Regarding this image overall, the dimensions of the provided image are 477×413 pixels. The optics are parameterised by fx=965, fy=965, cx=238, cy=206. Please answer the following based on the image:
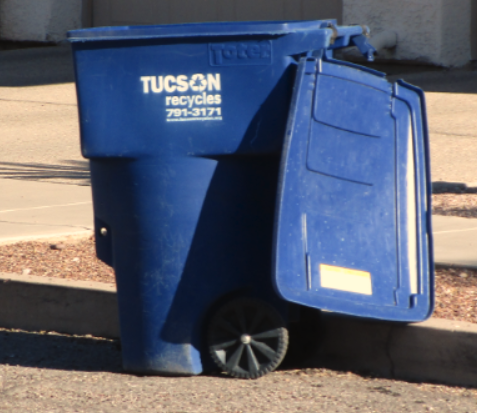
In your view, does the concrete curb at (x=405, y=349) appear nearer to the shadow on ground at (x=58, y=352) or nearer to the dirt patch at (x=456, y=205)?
the shadow on ground at (x=58, y=352)

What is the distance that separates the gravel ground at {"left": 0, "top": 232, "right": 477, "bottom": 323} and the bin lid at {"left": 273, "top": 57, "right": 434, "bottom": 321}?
1.80 feet

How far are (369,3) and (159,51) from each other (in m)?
11.3

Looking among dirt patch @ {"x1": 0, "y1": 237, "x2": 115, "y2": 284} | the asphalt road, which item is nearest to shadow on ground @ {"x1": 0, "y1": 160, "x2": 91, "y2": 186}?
dirt patch @ {"x1": 0, "y1": 237, "x2": 115, "y2": 284}

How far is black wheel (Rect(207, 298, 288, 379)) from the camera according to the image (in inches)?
161

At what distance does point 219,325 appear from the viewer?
4.10m

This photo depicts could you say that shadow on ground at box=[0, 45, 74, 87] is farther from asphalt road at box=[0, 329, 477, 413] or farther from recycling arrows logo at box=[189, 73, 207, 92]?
recycling arrows logo at box=[189, 73, 207, 92]

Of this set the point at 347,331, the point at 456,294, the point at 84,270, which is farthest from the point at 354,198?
the point at 84,270

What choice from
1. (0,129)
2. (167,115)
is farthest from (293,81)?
(0,129)

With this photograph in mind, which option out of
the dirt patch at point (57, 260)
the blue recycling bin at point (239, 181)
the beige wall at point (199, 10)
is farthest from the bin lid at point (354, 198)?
the beige wall at point (199, 10)

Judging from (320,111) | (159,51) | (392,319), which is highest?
(159,51)

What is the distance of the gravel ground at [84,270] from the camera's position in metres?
4.80

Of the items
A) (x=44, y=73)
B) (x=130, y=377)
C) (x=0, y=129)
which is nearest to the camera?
(x=130, y=377)

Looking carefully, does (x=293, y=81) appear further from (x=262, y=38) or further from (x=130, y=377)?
(x=130, y=377)

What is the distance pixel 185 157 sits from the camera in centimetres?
408
